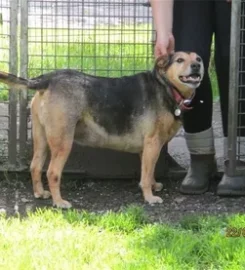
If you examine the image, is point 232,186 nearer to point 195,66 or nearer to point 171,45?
point 195,66

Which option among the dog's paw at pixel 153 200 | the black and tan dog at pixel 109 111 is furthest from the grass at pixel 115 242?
the black and tan dog at pixel 109 111

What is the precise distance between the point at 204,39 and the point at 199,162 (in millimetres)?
956

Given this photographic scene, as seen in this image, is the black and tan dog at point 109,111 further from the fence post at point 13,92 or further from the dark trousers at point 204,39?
the fence post at point 13,92

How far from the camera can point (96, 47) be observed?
627 centimetres

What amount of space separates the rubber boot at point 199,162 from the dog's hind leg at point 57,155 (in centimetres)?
97

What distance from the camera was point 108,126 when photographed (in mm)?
5691

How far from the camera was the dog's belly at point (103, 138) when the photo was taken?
5.70 meters

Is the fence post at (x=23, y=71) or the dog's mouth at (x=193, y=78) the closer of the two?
the dog's mouth at (x=193, y=78)

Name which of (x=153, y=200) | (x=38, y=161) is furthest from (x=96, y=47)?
(x=153, y=200)

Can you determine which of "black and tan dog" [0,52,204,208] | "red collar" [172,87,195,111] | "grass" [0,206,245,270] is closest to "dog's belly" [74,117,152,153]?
"black and tan dog" [0,52,204,208]

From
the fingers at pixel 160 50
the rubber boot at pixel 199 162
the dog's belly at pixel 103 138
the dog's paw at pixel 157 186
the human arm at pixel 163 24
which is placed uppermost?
the human arm at pixel 163 24

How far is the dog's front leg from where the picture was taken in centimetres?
573

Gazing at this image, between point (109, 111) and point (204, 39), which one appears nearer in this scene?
point (109, 111)

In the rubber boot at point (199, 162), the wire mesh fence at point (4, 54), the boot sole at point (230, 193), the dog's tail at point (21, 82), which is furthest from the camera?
the wire mesh fence at point (4, 54)
